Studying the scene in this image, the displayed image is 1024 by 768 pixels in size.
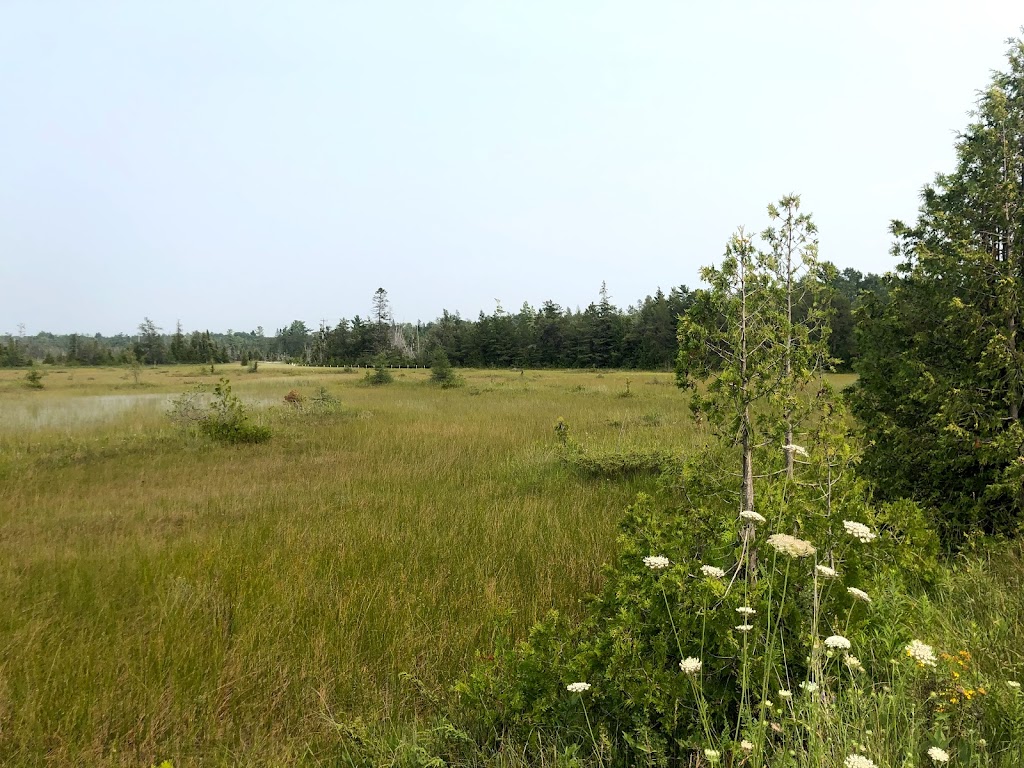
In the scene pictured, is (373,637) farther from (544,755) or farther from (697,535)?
(697,535)

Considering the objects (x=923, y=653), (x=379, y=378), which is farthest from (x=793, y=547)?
(x=379, y=378)

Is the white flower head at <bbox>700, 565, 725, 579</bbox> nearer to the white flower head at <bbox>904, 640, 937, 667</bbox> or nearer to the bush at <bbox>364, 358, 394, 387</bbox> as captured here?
the white flower head at <bbox>904, 640, 937, 667</bbox>

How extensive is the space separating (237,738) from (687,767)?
2575 mm

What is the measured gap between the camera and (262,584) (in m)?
4.50

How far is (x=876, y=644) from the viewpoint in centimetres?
242

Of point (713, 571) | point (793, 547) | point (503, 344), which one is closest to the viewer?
point (793, 547)

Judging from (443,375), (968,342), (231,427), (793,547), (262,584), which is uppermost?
(968,342)

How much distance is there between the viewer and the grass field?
2920 millimetres

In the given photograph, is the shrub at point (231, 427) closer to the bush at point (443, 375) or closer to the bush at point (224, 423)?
the bush at point (224, 423)

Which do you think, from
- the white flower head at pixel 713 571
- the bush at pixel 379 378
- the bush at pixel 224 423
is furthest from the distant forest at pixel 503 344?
the white flower head at pixel 713 571

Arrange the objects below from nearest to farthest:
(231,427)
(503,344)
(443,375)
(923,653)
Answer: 1. (923,653)
2. (231,427)
3. (443,375)
4. (503,344)

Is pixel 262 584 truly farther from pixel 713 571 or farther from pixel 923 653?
pixel 923 653

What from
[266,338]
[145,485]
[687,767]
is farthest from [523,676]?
[266,338]

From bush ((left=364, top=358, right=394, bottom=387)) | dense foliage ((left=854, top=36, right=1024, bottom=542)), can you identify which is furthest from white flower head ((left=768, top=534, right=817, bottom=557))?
bush ((left=364, top=358, right=394, bottom=387))
